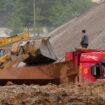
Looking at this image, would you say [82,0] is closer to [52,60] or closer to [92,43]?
→ [92,43]

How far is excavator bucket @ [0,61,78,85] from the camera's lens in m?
15.3

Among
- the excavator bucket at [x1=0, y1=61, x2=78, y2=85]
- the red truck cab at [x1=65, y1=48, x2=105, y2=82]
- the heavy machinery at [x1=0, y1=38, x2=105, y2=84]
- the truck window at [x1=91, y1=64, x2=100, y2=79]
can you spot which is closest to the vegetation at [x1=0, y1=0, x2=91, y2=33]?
the heavy machinery at [x1=0, y1=38, x2=105, y2=84]

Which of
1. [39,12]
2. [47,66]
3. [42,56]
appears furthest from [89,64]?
[39,12]

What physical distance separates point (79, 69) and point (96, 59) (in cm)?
58

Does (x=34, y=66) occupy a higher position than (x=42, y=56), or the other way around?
(x=42, y=56)

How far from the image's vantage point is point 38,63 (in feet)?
54.3

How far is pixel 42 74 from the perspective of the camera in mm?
15539

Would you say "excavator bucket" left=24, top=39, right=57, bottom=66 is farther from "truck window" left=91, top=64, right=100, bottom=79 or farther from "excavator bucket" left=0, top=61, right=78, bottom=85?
"truck window" left=91, top=64, right=100, bottom=79

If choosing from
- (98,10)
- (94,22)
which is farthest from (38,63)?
(98,10)

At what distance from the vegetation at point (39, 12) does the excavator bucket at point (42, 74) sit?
79.0 meters

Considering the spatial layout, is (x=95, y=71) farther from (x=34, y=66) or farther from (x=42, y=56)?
(x=42, y=56)

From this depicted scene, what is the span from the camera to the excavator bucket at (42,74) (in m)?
15.3

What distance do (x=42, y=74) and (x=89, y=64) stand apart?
1.54 m

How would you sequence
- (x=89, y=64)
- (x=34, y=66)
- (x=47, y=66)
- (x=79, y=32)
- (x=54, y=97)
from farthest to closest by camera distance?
(x=79, y=32), (x=34, y=66), (x=47, y=66), (x=89, y=64), (x=54, y=97)
